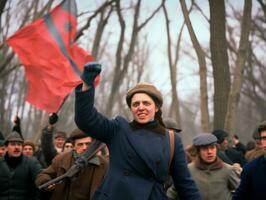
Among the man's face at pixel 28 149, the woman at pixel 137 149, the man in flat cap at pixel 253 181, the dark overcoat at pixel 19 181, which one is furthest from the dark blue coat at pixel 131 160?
the man's face at pixel 28 149

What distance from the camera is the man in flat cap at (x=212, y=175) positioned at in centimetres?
571

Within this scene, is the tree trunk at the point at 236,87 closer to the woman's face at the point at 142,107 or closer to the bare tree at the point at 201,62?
the bare tree at the point at 201,62

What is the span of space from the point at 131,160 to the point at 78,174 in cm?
181

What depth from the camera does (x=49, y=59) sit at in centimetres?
1168

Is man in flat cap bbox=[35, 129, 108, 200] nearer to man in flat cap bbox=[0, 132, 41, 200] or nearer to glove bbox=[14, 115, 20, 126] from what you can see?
man in flat cap bbox=[0, 132, 41, 200]

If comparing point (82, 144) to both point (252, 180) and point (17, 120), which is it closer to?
point (252, 180)

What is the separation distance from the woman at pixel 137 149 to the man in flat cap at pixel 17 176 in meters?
3.27

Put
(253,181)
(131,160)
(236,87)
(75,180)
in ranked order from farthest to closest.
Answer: (236,87) → (75,180) → (253,181) → (131,160)

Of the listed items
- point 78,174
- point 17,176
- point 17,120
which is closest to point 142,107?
point 78,174

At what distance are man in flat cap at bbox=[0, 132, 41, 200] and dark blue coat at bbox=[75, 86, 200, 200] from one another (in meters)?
3.26

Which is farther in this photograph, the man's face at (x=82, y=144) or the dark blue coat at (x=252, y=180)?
the man's face at (x=82, y=144)

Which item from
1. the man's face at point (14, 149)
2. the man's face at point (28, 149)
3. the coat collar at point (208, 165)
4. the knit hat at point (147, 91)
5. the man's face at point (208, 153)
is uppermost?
the knit hat at point (147, 91)

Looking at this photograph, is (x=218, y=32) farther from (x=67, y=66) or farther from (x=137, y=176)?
(x=137, y=176)

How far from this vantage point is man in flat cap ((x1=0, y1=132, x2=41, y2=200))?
671cm
